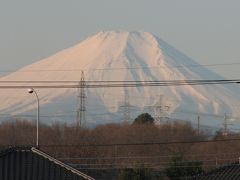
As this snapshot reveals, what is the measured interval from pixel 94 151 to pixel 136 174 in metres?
18.0

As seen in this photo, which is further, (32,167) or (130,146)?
(130,146)

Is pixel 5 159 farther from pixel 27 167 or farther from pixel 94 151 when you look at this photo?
pixel 94 151

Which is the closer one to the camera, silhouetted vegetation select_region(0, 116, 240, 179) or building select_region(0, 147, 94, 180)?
building select_region(0, 147, 94, 180)

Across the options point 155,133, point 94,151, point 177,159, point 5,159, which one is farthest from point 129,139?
point 5,159

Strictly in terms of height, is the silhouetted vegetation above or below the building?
above

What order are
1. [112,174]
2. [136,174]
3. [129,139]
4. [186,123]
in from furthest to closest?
[186,123] < [129,139] < [112,174] < [136,174]

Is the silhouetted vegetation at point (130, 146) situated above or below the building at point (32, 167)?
above

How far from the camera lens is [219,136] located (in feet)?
333

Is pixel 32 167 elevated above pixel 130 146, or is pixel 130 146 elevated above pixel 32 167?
pixel 130 146

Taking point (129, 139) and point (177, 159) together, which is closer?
point (177, 159)

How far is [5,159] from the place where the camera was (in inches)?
1555

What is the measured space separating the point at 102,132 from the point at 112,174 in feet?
82.7

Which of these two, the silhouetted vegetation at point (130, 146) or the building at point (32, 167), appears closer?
the building at point (32, 167)

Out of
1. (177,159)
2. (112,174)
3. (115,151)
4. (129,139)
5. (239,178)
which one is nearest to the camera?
(239,178)
